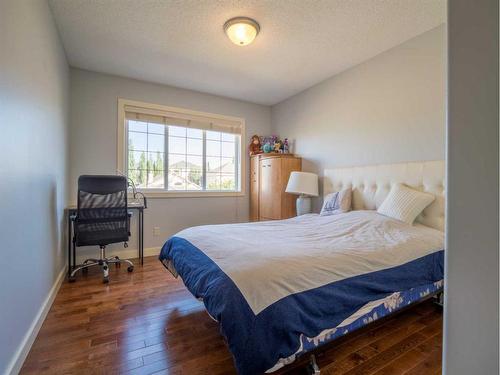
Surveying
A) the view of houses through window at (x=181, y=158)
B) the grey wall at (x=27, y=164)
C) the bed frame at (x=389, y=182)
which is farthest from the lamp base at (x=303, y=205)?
the grey wall at (x=27, y=164)

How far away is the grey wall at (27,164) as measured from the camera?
126 centimetres

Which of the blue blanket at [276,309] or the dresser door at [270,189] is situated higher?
the dresser door at [270,189]

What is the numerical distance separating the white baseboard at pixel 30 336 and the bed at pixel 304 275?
2.99ft

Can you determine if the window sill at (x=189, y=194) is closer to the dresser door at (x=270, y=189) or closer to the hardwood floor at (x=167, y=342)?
the dresser door at (x=270, y=189)

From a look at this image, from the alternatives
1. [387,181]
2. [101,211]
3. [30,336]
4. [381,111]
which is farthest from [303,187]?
[30,336]

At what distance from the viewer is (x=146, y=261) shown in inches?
131

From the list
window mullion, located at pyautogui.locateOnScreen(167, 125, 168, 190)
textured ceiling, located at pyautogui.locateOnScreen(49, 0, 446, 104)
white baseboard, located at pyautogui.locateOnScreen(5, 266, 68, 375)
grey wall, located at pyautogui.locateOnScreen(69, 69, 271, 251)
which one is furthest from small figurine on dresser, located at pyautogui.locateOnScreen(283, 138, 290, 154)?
white baseboard, located at pyautogui.locateOnScreen(5, 266, 68, 375)

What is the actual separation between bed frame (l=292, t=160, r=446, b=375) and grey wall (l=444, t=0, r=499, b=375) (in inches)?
53.4

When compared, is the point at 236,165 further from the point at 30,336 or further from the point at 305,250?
the point at 30,336

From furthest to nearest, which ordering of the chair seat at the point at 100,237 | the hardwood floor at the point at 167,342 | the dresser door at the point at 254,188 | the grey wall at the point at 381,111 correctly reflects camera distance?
the dresser door at the point at 254,188, the chair seat at the point at 100,237, the grey wall at the point at 381,111, the hardwood floor at the point at 167,342

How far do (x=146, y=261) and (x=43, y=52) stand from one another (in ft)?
8.20

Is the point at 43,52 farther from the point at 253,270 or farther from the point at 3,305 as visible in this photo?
the point at 253,270

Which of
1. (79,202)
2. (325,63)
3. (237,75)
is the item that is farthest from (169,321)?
(325,63)

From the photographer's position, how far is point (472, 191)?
15.0 inches
